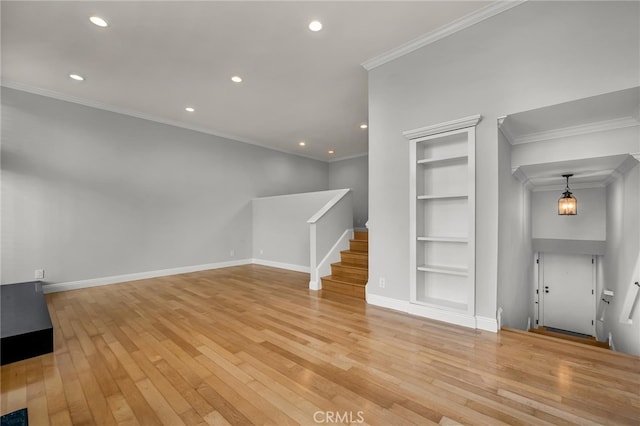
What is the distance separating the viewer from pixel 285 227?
6.08m

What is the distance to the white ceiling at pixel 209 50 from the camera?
2.60 metres

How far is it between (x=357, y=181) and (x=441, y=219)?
5.26 metres

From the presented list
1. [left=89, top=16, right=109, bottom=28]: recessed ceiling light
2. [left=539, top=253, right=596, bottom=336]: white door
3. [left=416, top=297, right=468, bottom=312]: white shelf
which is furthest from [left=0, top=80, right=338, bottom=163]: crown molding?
[left=539, top=253, right=596, bottom=336]: white door

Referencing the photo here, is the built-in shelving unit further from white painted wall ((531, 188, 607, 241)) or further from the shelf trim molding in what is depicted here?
white painted wall ((531, 188, 607, 241))

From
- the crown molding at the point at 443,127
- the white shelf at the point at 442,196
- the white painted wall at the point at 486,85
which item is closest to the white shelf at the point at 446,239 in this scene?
the white painted wall at the point at 486,85

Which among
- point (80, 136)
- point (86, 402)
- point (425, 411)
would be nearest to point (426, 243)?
point (425, 411)

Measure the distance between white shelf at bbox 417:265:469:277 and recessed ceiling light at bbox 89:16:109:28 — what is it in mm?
4175

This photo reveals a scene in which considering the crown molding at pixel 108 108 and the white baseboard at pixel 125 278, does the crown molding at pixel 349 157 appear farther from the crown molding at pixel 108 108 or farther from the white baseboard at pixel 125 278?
the white baseboard at pixel 125 278

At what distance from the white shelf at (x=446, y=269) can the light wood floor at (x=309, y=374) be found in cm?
55

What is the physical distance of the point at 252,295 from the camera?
3.97m

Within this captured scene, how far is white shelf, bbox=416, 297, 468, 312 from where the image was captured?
2.86m

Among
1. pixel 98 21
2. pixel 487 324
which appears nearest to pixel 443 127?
pixel 487 324

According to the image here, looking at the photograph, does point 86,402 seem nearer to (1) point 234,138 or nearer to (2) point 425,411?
(2) point 425,411

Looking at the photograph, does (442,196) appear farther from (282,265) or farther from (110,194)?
(110,194)
